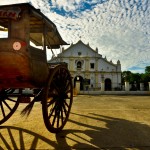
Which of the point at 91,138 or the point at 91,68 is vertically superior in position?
the point at 91,68

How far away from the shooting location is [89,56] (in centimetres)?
4709

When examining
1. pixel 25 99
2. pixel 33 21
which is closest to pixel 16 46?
pixel 33 21

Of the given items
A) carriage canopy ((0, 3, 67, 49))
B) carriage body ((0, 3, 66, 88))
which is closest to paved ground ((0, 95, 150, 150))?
carriage body ((0, 3, 66, 88))

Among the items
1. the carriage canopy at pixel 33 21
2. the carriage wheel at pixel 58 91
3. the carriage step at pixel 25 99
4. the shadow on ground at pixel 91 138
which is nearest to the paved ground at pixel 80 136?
the shadow on ground at pixel 91 138

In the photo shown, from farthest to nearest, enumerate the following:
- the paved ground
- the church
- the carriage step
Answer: the church < the carriage step < the paved ground

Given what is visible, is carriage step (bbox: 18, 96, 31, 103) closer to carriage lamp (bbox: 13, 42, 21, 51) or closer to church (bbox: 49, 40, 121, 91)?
carriage lamp (bbox: 13, 42, 21, 51)

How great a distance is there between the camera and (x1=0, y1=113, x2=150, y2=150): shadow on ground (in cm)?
449

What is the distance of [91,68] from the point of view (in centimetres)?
4666

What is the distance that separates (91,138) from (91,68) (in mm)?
41725

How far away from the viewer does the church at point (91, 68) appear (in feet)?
151

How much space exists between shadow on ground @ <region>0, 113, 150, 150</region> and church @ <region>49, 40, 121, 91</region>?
129 feet

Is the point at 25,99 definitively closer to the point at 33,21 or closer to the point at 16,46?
the point at 16,46

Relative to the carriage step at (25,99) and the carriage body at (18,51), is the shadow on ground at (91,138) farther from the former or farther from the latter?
the carriage body at (18,51)

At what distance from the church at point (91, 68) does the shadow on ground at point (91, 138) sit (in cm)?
3934
